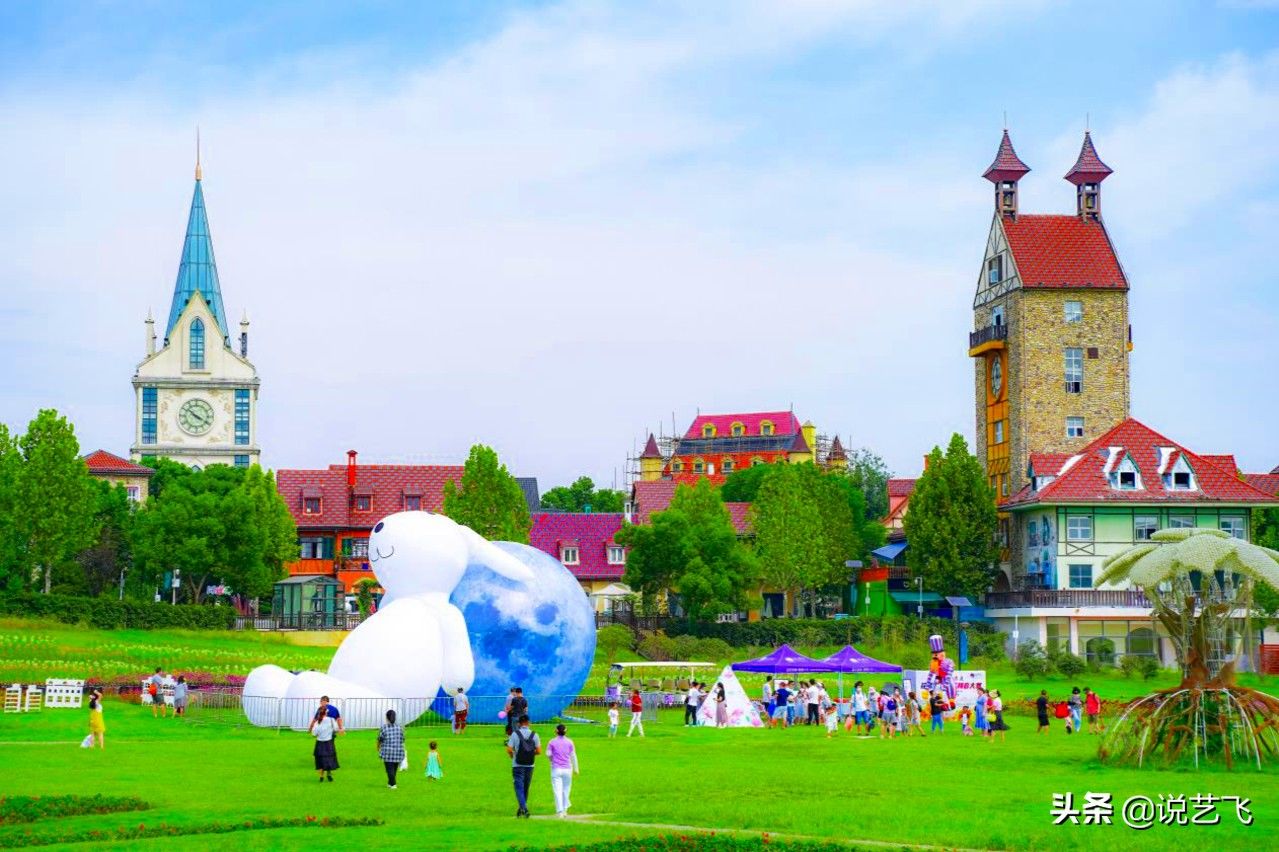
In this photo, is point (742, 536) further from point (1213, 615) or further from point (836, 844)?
point (836, 844)

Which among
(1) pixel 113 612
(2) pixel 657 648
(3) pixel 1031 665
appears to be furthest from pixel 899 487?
(1) pixel 113 612

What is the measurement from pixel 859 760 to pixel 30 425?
53880 mm

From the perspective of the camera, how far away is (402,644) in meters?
39.5

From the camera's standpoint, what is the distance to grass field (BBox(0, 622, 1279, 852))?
23375 millimetres

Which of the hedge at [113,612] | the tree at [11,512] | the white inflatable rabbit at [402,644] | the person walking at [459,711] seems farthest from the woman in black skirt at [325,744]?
the tree at [11,512]

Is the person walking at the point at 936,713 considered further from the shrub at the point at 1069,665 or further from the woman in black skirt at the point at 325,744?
the shrub at the point at 1069,665

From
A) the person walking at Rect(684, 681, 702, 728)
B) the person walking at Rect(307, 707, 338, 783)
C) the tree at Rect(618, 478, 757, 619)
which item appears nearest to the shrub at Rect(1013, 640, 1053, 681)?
the tree at Rect(618, 478, 757, 619)

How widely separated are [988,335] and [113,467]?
193 feet

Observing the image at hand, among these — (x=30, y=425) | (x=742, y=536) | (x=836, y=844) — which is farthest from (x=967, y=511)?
(x=836, y=844)

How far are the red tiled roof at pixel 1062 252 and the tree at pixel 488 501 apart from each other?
29.0 metres

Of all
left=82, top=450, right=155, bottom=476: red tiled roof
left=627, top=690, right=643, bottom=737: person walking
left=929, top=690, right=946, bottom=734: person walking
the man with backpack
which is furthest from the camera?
left=82, top=450, right=155, bottom=476: red tiled roof

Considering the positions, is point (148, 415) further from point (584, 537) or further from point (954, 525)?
point (954, 525)

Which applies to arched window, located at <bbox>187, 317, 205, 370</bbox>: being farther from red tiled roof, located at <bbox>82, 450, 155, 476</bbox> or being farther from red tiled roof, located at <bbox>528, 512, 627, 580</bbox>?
red tiled roof, located at <bbox>528, 512, 627, 580</bbox>

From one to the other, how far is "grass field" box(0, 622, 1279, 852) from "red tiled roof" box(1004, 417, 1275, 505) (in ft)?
132
